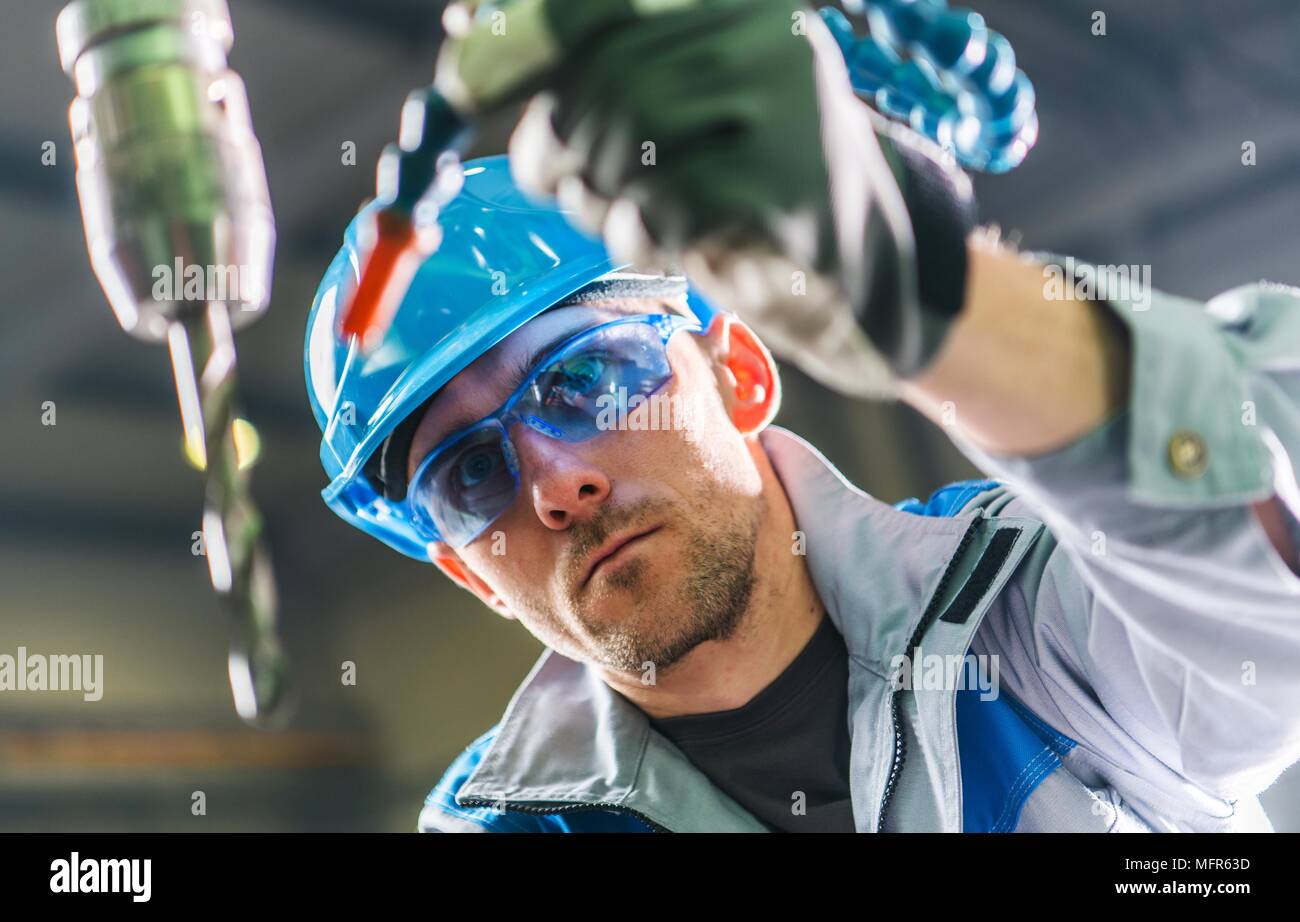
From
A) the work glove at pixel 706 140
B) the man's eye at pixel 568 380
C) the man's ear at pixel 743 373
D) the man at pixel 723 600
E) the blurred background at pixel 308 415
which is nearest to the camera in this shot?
the work glove at pixel 706 140

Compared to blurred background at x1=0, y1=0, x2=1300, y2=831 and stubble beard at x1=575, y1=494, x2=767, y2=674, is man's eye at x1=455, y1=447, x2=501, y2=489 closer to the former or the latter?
stubble beard at x1=575, y1=494, x2=767, y2=674

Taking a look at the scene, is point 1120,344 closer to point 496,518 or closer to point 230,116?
point 230,116

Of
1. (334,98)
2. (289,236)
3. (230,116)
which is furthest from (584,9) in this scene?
(289,236)

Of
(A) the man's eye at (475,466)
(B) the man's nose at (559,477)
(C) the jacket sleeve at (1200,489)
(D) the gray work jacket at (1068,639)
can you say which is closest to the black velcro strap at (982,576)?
(D) the gray work jacket at (1068,639)

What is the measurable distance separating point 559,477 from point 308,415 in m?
1.46

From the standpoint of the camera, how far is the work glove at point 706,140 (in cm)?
41

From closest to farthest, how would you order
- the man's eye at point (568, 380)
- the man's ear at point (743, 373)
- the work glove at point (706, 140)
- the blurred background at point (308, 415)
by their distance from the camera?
the work glove at point (706, 140), the man's eye at point (568, 380), the man's ear at point (743, 373), the blurred background at point (308, 415)

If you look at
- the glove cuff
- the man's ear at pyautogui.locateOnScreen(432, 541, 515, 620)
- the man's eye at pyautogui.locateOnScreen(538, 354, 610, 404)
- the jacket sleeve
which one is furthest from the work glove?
the man's ear at pyautogui.locateOnScreen(432, 541, 515, 620)

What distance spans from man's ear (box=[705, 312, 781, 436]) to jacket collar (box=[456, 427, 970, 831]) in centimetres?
4

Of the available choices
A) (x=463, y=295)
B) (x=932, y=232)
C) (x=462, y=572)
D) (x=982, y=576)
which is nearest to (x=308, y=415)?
(x=462, y=572)

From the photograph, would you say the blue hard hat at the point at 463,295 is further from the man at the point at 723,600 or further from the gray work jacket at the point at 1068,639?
the gray work jacket at the point at 1068,639

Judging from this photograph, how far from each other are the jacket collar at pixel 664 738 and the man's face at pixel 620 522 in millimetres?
78

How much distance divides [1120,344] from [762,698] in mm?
Answer: 696
